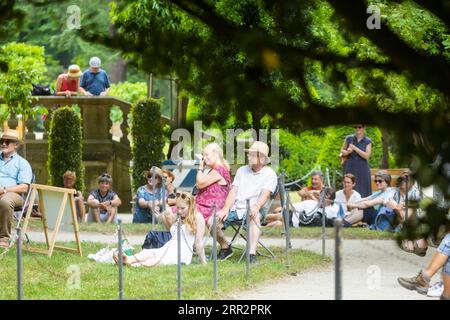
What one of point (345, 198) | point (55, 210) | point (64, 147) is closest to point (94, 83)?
point (64, 147)

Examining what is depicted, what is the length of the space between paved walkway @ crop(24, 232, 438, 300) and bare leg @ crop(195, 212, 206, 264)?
1.14m

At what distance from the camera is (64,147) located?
72.6 feet

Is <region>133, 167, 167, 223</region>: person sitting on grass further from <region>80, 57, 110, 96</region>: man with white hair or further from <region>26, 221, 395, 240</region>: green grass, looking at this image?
<region>80, 57, 110, 96</region>: man with white hair

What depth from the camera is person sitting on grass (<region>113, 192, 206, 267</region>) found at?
12.7 metres

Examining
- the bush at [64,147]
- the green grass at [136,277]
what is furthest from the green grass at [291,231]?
the bush at [64,147]

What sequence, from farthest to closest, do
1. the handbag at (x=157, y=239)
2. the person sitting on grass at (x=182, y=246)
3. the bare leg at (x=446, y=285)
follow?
1. the handbag at (x=157, y=239)
2. the person sitting on grass at (x=182, y=246)
3. the bare leg at (x=446, y=285)

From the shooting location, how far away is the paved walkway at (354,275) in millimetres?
10750

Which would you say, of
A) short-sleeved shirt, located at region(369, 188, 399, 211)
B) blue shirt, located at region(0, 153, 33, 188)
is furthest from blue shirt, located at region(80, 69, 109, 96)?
blue shirt, located at region(0, 153, 33, 188)

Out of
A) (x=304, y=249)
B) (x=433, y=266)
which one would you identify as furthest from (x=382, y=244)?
(x=433, y=266)

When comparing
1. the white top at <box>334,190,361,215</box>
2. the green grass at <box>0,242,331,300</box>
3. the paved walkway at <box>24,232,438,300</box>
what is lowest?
the paved walkway at <box>24,232,438,300</box>

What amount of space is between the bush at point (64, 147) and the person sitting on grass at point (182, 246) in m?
8.67

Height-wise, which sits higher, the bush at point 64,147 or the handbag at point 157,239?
the bush at point 64,147

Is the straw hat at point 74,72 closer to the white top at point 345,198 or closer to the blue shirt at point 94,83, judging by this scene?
the blue shirt at point 94,83
